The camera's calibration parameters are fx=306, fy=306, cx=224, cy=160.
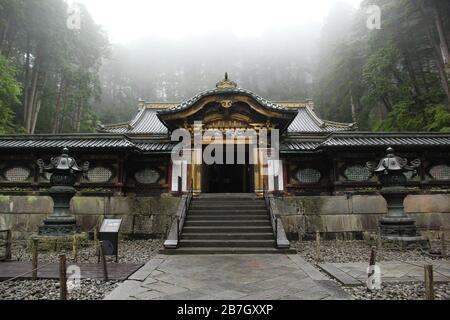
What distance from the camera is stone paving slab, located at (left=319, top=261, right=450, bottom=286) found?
582 centimetres

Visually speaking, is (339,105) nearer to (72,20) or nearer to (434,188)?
(434,188)

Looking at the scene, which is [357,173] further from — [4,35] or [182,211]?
[4,35]

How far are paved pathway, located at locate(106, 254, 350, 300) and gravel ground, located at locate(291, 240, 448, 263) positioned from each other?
46.4 inches

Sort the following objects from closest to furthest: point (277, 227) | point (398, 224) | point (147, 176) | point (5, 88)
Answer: point (277, 227) < point (398, 224) < point (147, 176) < point (5, 88)

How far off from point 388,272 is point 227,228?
491 centimetres

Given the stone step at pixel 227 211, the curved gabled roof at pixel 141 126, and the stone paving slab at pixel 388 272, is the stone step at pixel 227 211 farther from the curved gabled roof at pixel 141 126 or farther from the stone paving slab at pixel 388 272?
the curved gabled roof at pixel 141 126

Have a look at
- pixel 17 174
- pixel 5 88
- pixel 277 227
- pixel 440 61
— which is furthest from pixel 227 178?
pixel 440 61

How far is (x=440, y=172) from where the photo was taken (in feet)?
41.9

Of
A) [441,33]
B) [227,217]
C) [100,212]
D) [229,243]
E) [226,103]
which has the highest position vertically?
[441,33]

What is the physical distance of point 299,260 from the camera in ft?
25.2

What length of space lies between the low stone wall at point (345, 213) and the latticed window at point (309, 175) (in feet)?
5.57

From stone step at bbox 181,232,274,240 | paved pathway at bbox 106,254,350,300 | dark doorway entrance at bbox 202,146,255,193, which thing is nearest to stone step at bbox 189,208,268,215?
stone step at bbox 181,232,274,240

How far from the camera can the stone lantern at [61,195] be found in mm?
10023
